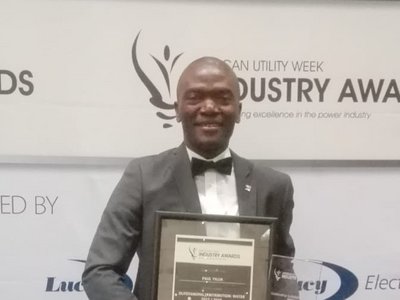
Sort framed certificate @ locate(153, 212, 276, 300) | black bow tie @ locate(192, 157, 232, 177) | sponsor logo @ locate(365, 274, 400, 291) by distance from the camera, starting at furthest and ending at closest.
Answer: sponsor logo @ locate(365, 274, 400, 291) → black bow tie @ locate(192, 157, 232, 177) → framed certificate @ locate(153, 212, 276, 300)

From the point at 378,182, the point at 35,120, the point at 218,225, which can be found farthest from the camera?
the point at 378,182

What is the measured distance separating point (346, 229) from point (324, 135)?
0.28 m

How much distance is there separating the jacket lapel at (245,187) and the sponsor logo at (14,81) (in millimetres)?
605

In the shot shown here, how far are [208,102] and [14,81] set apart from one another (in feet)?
1.98

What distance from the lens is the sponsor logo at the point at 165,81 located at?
4.95 ft

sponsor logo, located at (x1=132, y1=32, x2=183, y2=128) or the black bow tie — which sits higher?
sponsor logo, located at (x1=132, y1=32, x2=183, y2=128)

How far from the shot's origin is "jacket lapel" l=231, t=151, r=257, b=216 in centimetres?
117

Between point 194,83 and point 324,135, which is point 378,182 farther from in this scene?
point 194,83

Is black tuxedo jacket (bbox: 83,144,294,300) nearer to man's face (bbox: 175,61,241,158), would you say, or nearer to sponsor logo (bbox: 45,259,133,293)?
man's face (bbox: 175,61,241,158)

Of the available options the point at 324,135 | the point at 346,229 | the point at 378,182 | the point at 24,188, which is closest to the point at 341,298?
the point at 346,229

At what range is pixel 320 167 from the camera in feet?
5.18

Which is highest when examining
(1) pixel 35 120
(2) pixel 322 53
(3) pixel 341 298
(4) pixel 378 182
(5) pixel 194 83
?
(2) pixel 322 53

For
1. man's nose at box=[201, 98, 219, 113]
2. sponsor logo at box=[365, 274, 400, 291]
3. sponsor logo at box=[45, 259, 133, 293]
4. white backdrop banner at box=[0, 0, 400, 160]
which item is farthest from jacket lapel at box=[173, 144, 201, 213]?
sponsor logo at box=[365, 274, 400, 291]

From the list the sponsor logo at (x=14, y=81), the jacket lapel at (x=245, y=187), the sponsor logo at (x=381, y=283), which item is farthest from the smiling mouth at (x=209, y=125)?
the sponsor logo at (x=381, y=283)
